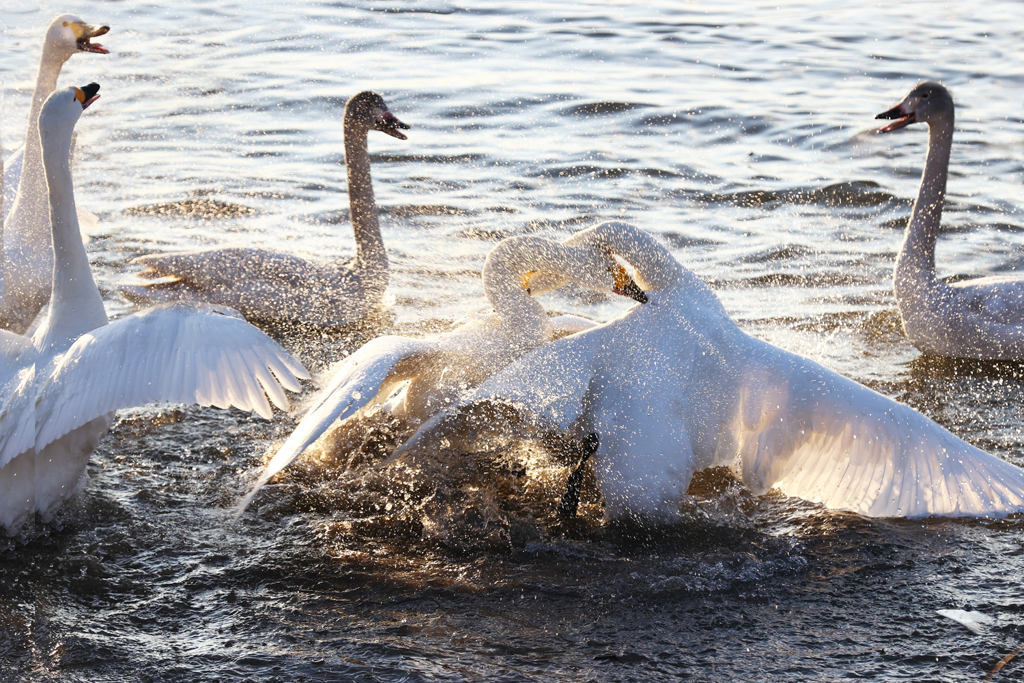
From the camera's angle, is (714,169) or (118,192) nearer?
(118,192)

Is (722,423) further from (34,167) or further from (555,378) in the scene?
(34,167)

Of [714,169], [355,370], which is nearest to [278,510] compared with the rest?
[355,370]

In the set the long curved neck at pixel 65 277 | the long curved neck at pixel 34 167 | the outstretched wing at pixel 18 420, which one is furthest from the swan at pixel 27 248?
the outstretched wing at pixel 18 420

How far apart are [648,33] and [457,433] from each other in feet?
37.8

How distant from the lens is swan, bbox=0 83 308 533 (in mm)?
3541

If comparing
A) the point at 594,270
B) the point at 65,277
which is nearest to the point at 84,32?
the point at 65,277

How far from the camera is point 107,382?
11.7ft

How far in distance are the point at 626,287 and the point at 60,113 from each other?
244 centimetres

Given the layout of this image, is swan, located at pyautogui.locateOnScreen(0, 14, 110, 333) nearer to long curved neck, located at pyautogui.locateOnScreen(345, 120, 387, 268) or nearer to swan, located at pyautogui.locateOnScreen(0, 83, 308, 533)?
swan, located at pyautogui.locateOnScreen(0, 83, 308, 533)

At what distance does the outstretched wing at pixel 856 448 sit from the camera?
12.4 feet

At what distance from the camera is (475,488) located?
4234 mm

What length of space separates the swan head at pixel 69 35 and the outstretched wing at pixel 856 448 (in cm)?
440

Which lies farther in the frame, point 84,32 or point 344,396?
point 84,32

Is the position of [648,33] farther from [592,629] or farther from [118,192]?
[592,629]
